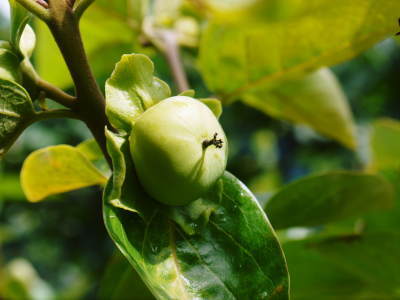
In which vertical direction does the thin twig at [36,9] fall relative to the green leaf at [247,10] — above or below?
below

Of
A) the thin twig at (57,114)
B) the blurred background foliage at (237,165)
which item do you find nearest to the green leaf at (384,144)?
the blurred background foliage at (237,165)

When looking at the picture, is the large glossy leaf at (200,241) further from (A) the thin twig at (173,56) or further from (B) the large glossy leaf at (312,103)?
(B) the large glossy leaf at (312,103)

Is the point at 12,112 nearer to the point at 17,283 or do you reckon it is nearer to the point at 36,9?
the point at 36,9

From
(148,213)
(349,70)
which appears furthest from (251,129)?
(148,213)

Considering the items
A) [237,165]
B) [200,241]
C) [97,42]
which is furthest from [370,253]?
[237,165]

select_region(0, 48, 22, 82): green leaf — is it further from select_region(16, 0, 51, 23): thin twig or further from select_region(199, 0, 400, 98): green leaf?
select_region(199, 0, 400, 98): green leaf

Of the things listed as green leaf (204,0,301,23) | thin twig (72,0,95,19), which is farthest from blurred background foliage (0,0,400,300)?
thin twig (72,0,95,19)
